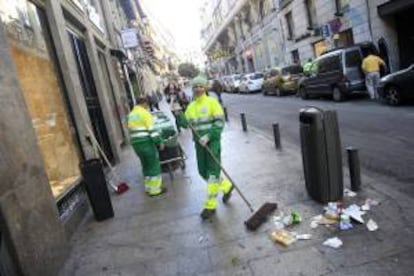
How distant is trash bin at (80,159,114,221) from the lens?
6414 mm

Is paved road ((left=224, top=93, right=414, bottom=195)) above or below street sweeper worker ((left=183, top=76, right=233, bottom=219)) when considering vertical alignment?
below

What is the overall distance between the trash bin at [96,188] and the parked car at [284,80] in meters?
18.6

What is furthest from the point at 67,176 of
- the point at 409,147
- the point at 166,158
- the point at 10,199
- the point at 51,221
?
the point at 409,147

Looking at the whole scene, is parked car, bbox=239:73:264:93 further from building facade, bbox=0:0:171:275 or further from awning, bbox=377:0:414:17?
building facade, bbox=0:0:171:275

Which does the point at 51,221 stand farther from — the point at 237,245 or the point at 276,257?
the point at 276,257

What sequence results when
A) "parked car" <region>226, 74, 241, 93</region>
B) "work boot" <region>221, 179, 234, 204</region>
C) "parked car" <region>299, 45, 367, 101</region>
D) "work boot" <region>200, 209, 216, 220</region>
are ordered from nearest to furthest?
1. "work boot" <region>200, 209, 216, 220</region>
2. "work boot" <region>221, 179, 234, 204</region>
3. "parked car" <region>299, 45, 367, 101</region>
4. "parked car" <region>226, 74, 241, 93</region>

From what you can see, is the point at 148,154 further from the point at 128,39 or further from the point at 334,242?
the point at 128,39

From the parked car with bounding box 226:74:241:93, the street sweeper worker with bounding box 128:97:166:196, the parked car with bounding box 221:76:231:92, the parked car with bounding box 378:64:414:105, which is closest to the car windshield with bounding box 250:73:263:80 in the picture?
the parked car with bounding box 226:74:241:93

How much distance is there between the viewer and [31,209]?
4.47m

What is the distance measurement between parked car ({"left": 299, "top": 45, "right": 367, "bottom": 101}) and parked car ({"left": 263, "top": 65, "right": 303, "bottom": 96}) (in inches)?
222

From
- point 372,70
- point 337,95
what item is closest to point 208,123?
point 372,70

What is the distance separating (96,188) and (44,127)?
1650mm

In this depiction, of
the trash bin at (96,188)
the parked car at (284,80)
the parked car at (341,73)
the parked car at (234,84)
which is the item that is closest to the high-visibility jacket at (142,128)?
the trash bin at (96,188)

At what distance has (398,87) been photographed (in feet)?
42.3
